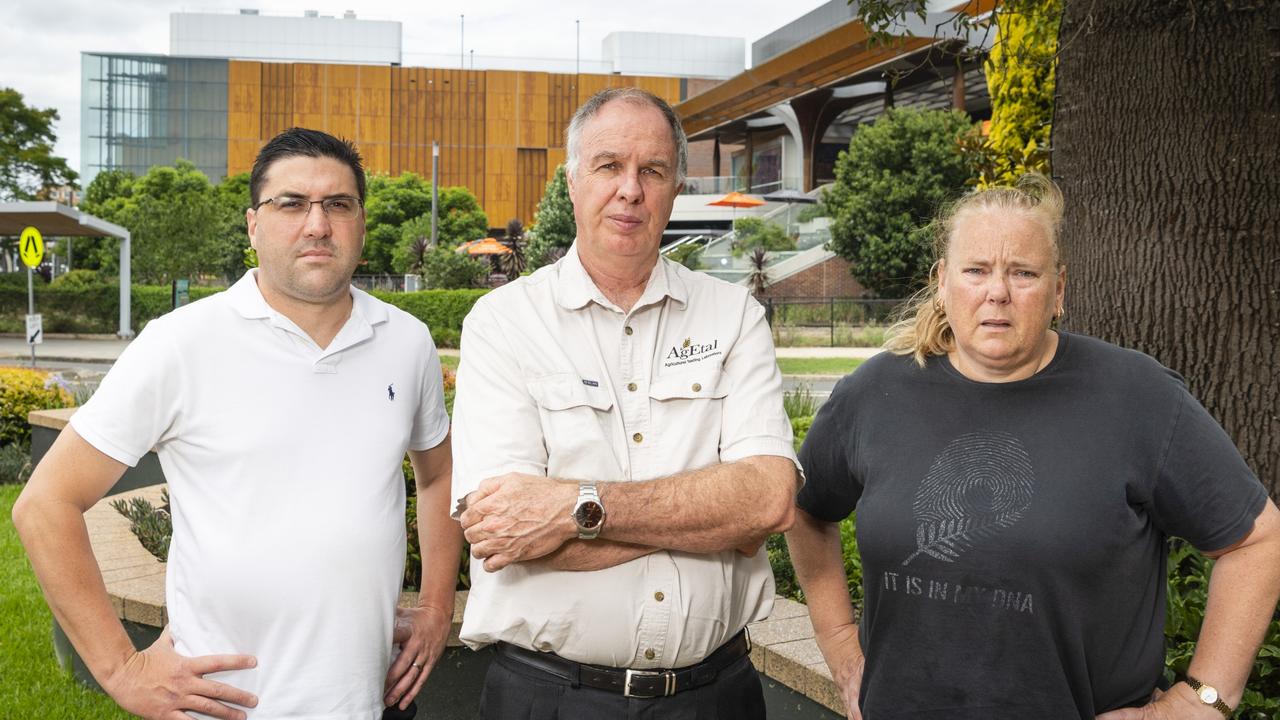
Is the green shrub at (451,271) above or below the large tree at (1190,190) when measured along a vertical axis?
above

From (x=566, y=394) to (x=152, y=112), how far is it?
101578 millimetres

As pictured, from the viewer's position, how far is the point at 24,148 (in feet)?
150

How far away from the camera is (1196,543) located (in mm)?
2350

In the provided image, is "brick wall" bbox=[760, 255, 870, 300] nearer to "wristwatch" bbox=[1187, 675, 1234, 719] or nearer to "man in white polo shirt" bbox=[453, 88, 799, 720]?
"man in white polo shirt" bbox=[453, 88, 799, 720]

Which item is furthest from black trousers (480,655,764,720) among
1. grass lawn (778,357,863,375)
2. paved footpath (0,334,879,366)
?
paved footpath (0,334,879,366)

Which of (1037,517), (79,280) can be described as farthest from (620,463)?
(79,280)

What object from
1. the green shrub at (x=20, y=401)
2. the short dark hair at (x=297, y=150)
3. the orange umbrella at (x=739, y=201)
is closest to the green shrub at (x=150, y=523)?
the short dark hair at (x=297, y=150)

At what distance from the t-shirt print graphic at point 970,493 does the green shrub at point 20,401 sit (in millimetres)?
11289

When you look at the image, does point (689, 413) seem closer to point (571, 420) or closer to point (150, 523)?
point (571, 420)

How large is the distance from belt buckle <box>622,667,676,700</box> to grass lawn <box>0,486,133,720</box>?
10.9 feet

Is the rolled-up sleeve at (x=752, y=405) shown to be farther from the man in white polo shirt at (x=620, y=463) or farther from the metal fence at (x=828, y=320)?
the metal fence at (x=828, y=320)

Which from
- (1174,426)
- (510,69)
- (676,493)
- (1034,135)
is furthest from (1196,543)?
(510,69)

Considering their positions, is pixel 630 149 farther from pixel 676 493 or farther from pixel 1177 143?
pixel 1177 143

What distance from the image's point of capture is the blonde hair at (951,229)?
2.46 meters
